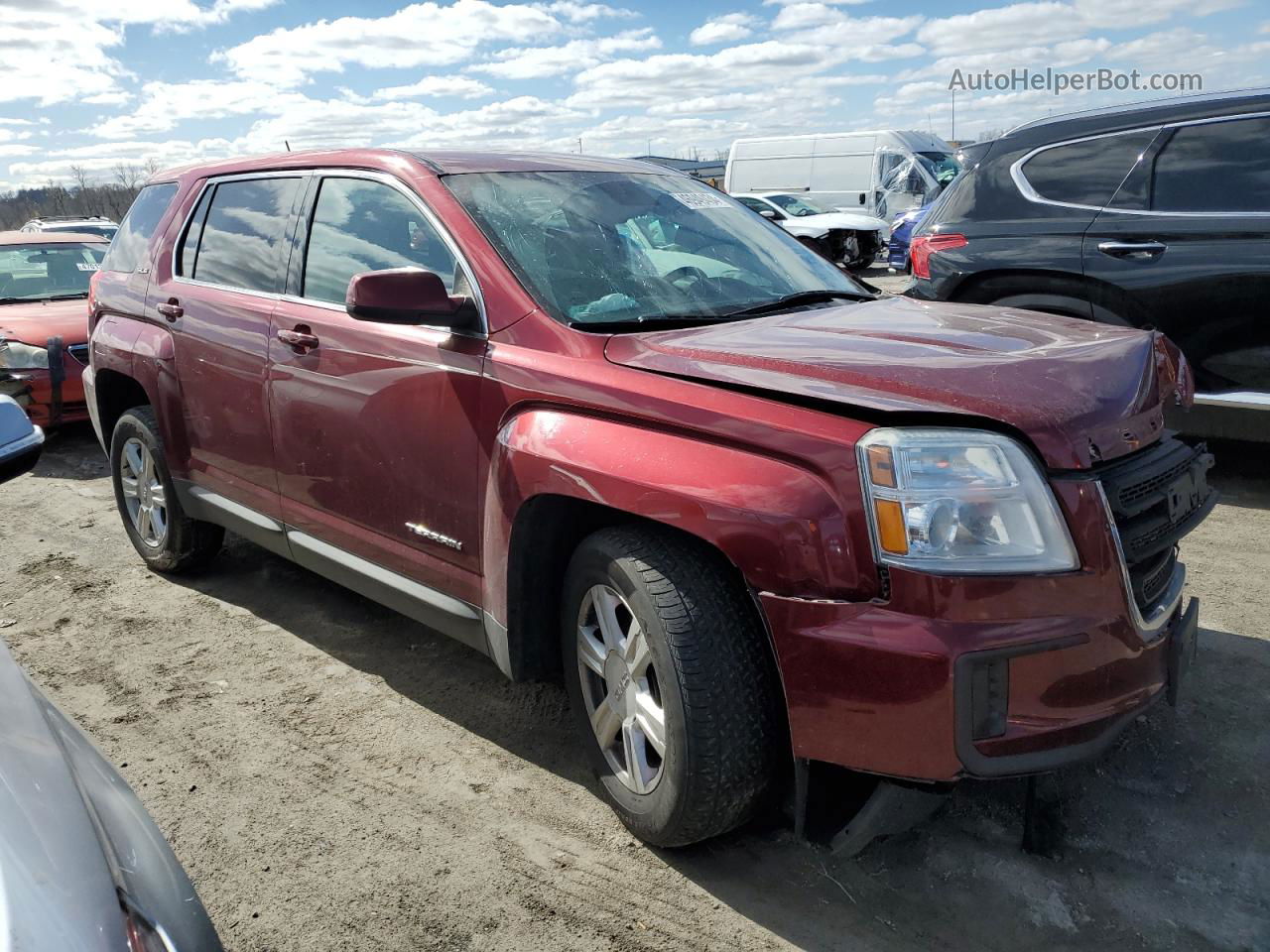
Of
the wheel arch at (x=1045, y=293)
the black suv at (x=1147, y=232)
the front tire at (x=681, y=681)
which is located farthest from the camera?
the wheel arch at (x=1045, y=293)

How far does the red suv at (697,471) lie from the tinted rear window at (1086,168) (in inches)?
85.9

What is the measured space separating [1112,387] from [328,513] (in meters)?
2.43

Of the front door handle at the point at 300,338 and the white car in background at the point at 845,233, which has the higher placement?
the front door handle at the point at 300,338

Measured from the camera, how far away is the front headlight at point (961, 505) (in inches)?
80.6

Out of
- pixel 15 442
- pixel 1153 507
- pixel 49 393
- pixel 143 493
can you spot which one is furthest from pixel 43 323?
pixel 1153 507

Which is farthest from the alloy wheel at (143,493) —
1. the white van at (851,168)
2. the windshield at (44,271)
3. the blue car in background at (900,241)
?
the white van at (851,168)

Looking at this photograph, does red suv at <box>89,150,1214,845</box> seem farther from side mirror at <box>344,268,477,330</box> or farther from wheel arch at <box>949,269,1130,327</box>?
wheel arch at <box>949,269,1130,327</box>

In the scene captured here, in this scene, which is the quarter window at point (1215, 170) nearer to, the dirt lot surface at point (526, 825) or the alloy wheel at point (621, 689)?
the dirt lot surface at point (526, 825)

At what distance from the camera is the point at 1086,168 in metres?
5.20

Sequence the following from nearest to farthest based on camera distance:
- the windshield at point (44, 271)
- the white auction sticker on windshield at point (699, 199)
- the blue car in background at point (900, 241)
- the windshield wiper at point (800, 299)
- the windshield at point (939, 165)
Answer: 1. the windshield wiper at point (800, 299)
2. the white auction sticker on windshield at point (699, 199)
3. the windshield at point (44, 271)
4. the blue car in background at point (900, 241)
5. the windshield at point (939, 165)

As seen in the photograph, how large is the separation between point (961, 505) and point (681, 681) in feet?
2.38

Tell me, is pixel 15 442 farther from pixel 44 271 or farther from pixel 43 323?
pixel 44 271

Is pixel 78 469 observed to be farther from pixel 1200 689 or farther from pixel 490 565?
pixel 1200 689

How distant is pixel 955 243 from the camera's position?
5.48 metres
